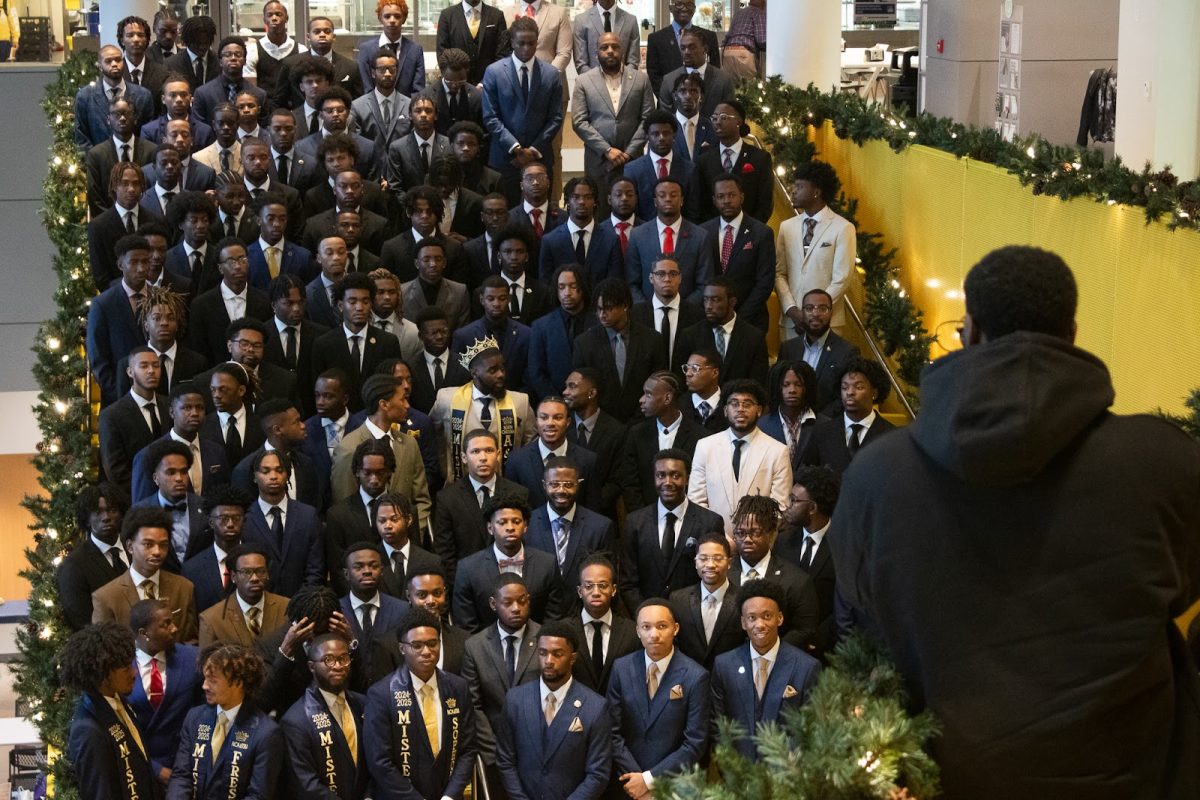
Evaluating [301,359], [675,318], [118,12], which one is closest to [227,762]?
[301,359]

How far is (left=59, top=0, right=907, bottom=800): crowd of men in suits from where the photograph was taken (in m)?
7.41

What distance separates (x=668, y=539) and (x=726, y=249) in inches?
119

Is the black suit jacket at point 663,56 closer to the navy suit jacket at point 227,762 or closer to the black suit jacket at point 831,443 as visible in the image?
the black suit jacket at point 831,443

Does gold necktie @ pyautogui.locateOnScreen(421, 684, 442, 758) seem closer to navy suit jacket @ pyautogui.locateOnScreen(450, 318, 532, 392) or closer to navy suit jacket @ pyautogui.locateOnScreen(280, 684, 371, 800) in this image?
navy suit jacket @ pyautogui.locateOnScreen(280, 684, 371, 800)

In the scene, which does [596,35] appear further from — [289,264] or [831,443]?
[831,443]

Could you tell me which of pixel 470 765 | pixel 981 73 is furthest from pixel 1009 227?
pixel 981 73

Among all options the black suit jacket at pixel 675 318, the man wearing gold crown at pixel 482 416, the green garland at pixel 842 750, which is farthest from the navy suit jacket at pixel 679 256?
the green garland at pixel 842 750

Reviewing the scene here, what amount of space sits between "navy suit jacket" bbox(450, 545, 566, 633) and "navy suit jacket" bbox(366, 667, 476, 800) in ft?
2.33

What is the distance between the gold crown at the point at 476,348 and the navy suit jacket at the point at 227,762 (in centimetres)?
323

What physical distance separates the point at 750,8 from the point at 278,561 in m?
8.74

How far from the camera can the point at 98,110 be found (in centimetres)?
1273

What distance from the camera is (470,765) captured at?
7.45 metres

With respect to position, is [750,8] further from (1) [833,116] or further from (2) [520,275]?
(2) [520,275]

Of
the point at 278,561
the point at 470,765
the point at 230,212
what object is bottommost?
the point at 470,765
